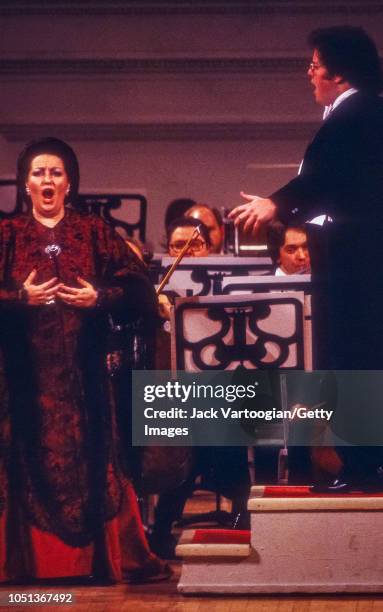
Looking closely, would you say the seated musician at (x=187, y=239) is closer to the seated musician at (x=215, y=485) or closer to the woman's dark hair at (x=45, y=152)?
the seated musician at (x=215, y=485)

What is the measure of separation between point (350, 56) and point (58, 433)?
1200 mm

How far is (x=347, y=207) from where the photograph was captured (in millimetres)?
2871

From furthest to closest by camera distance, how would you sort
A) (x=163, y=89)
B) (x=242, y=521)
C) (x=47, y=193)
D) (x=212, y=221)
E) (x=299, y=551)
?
(x=163, y=89)
(x=212, y=221)
(x=242, y=521)
(x=47, y=193)
(x=299, y=551)

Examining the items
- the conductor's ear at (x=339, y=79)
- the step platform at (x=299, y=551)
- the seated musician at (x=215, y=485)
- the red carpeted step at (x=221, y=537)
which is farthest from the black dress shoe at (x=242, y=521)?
the conductor's ear at (x=339, y=79)

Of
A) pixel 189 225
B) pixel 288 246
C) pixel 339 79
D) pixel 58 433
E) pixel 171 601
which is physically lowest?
pixel 171 601

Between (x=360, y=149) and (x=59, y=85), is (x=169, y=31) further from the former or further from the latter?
(x=360, y=149)

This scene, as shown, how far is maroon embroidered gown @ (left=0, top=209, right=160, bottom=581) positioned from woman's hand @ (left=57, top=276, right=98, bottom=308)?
0.8 inches

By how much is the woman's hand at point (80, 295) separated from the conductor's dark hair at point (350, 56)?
2.70 ft

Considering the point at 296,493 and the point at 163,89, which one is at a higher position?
the point at 163,89

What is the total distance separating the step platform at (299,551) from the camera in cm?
287

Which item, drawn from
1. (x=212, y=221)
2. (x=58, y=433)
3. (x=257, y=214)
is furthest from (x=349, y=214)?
(x=212, y=221)

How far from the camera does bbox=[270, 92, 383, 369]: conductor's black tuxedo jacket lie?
2.83 m

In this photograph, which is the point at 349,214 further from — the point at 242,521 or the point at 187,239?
the point at 187,239

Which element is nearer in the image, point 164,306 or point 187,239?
point 164,306
